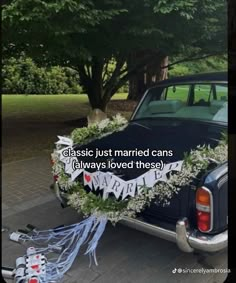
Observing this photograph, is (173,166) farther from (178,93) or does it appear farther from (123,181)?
(178,93)

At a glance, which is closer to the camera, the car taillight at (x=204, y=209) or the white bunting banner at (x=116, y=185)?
the car taillight at (x=204, y=209)

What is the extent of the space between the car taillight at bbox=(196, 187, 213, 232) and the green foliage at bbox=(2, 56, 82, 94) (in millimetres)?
2993

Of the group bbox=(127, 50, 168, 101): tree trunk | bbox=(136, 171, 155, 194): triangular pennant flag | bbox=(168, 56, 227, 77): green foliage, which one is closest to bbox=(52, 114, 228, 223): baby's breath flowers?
bbox=(136, 171, 155, 194): triangular pennant flag

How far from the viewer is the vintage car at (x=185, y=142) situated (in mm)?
2189

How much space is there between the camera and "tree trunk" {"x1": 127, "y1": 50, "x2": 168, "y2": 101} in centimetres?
387

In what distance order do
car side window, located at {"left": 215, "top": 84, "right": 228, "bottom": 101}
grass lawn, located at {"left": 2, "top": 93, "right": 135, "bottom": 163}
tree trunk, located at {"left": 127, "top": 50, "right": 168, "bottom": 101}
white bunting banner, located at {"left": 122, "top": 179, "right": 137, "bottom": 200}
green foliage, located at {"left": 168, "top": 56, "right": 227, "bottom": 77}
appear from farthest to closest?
grass lawn, located at {"left": 2, "top": 93, "right": 135, "bottom": 163} < tree trunk, located at {"left": 127, "top": 50, "right": 168, "bottom": 101} < green foliage, located at {"left": 168, "top": 56, "right": 227, "bottom": 77} < car side window, located at {"left": 215, "top": 84, "right": 228, "bottom": 101} < white bunting banner, located at {"left": 122, "top": 179, "right": 137, "bottom": 200}

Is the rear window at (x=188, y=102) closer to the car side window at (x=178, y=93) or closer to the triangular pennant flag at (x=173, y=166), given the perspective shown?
the car side window at (x=178, y=93)

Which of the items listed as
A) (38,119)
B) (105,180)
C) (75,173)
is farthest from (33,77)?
(105,180)

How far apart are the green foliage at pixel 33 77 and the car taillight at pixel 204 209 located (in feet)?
9.82

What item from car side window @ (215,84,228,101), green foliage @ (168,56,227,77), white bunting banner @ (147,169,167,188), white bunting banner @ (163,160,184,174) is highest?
green foliage @ (168,56,227,77)

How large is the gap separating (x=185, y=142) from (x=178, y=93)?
2.54ft

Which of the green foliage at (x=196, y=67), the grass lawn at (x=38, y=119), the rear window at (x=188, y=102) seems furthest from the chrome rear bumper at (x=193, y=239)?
the grass lawn at (x=38, y=119)

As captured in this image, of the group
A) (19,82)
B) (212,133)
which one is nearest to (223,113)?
(212,133)

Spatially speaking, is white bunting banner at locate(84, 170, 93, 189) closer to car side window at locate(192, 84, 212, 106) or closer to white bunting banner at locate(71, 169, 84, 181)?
white bunting banner at locate(71, 169, 84, 181)
